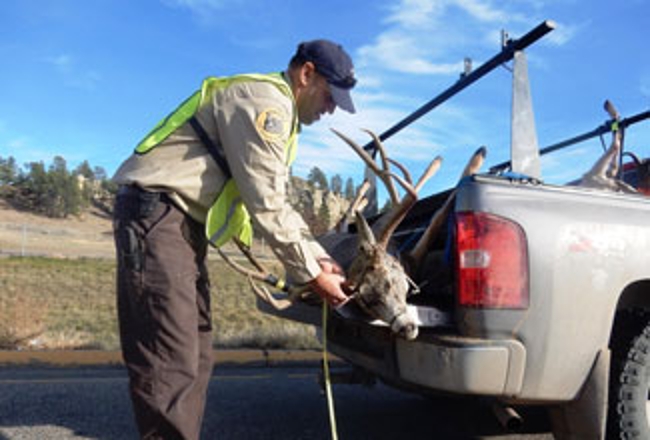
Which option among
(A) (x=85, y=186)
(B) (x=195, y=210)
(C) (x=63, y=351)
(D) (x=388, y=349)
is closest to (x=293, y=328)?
(C) (x=63, y=351)

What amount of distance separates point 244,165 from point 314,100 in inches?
25.2

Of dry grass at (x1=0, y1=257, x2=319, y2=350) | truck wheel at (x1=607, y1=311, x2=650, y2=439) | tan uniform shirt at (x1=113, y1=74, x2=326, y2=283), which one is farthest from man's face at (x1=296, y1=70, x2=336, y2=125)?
dry grass at (x1=0, y1=257, x2=319, y2=350)

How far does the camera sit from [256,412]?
468 cm

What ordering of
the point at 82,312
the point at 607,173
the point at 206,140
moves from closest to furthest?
the point at 206,140
the point at 607,173
the point at 82,312

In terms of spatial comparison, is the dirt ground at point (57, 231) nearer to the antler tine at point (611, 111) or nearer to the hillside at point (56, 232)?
the hillside at point (56, 232)

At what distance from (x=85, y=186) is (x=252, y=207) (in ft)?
331

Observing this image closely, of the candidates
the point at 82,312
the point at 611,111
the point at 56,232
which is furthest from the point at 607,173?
the point at 56,232

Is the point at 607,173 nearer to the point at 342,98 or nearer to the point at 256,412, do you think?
the point at 342,98

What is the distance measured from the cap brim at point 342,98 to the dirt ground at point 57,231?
49.3 m

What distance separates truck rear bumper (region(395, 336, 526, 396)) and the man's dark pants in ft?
3.45

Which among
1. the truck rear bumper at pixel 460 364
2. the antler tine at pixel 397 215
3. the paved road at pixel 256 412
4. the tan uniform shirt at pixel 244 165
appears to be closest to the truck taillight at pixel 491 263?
the truck rear bumper at pixel 460 364

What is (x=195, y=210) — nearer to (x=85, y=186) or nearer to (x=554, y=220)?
(x=554, y=220)

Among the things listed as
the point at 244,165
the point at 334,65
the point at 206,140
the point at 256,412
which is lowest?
the point at 256,412

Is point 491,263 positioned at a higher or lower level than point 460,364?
higher
